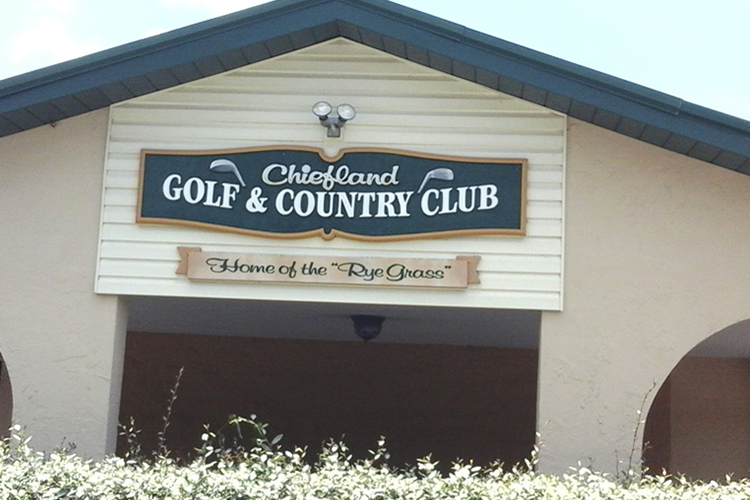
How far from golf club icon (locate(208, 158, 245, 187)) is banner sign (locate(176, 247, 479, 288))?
0.68 m

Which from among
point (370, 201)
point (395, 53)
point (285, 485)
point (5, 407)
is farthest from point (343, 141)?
point (5, 407)

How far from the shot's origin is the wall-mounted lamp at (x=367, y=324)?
34.4ft

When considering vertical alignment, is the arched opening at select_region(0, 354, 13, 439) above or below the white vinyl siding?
below

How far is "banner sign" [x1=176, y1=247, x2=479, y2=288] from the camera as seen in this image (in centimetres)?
893

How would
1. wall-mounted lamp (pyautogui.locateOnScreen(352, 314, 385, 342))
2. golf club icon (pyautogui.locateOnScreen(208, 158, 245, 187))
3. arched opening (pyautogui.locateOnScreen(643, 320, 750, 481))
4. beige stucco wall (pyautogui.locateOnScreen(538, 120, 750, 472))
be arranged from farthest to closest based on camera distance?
1. arched opening (pyautogui.locateOnScreen(643, 320, 750, 481))
2. wall-mounted lamp (pyautogui.locateOnScreen(352, 314, 385, 342))
3. golf club icon (pyautogui.locateOnScreen(208, 158, 245, 187))
4. beige stucco wall (pyautogui.locateOnScreen(538, 120, 750, 472))

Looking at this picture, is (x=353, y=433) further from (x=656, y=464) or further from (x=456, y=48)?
(x=456, y=48)

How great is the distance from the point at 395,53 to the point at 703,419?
20.0 feet

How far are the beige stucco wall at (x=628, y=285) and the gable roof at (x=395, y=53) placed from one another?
0.27m

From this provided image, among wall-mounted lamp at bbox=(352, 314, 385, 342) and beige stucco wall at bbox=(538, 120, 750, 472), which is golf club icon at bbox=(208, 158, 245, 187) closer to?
wall-mounted lamp at bbox=(352, 314, 385, 342)

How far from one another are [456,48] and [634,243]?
2.09m

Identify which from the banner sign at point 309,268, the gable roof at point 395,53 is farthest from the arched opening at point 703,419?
the banner sign at point 309,268

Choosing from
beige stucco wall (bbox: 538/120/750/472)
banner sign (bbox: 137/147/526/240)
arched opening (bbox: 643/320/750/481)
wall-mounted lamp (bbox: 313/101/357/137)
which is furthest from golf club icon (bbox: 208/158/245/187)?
arched opening (bbox: 643/320/750/481)

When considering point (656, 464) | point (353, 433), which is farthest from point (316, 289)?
point (656, 464)

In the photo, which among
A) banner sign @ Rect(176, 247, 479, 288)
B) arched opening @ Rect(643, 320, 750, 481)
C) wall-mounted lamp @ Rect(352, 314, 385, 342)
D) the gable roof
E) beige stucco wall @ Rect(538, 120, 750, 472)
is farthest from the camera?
arched opening @ Rect(643, 320, 750, 481)
